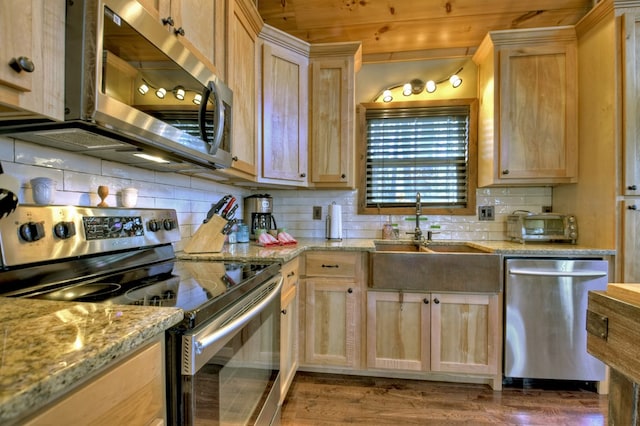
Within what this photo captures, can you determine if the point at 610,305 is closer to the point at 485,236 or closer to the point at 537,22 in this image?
the point at 485,236

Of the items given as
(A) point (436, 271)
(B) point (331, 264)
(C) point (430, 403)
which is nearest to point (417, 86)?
(A) point (436, 271)

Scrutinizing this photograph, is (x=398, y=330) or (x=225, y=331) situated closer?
(x=225, y=331)

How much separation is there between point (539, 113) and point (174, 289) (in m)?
2.49

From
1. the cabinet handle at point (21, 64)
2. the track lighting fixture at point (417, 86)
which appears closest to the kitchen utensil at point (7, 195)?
the cabinet handle at point (21, 64)

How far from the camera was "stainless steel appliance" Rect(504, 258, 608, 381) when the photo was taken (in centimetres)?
182

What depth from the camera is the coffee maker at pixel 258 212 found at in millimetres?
2434

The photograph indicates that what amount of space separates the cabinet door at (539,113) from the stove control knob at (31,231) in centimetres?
248

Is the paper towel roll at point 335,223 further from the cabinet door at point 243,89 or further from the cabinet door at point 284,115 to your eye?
the cabinet door at point 243,89

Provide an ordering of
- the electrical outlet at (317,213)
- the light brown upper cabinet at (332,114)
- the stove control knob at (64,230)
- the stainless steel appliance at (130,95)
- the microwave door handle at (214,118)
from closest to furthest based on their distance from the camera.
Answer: the stainless steel appliance at (130,95)
the stove control knob at (64,230)
the microwave door handle at (214,118)
the light brown upper cabinet at (332,114)
the electrical outlet at (317,213)

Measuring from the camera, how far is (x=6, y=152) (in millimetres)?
903

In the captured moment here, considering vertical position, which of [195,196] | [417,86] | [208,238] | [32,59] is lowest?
[208,238]

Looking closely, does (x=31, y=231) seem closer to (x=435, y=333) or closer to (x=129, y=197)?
(x=129, y=197)

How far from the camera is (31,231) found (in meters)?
0.87

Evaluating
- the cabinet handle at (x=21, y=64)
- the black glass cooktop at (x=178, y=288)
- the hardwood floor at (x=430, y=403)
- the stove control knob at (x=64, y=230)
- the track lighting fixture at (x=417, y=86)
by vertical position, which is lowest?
the hardwood floor at (x=430, y=403)
